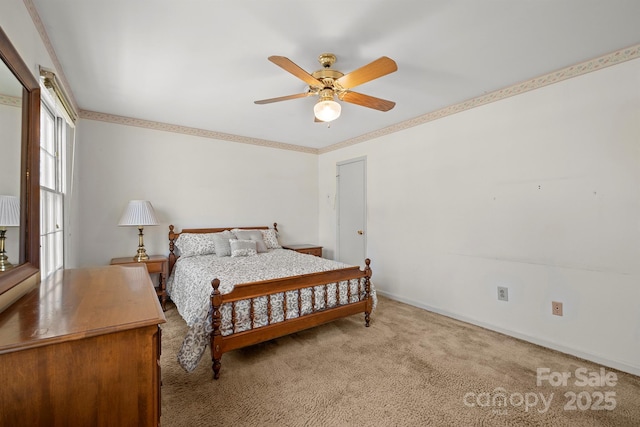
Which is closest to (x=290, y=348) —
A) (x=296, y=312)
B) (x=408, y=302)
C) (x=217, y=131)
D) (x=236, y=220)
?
(x=296, y=312)

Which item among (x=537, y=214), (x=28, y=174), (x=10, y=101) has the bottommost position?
(x=537, y=214)

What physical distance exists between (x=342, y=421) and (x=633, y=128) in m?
2.91

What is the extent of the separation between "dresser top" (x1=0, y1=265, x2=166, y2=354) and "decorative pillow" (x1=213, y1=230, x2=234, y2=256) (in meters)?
2.11

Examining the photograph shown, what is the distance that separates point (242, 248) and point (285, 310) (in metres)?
1.50

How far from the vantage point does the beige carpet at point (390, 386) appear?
1.69 metres

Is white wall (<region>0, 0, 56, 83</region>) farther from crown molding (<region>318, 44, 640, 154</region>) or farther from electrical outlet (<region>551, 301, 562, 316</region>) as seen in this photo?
electrical outlet (<region>551, 301, 562, 316</region>)

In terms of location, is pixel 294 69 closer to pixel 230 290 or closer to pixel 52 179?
pixel 230 290

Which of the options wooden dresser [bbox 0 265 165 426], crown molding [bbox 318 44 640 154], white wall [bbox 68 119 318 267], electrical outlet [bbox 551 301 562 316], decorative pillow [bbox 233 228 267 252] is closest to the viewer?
wooden dresser [bbox 0 265 165 426]

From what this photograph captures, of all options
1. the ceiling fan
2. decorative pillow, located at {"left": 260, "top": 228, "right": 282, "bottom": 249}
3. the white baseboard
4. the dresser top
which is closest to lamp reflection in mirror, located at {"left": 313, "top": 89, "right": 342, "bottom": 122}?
the ceiling fan

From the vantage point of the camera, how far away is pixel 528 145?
8.69 ft

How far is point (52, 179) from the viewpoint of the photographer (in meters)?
2.35

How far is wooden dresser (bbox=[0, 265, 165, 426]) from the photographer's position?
0.81 metres

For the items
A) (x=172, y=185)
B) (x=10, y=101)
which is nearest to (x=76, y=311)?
(x=10, y=101)

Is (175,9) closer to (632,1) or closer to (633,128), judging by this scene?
(632,1)
